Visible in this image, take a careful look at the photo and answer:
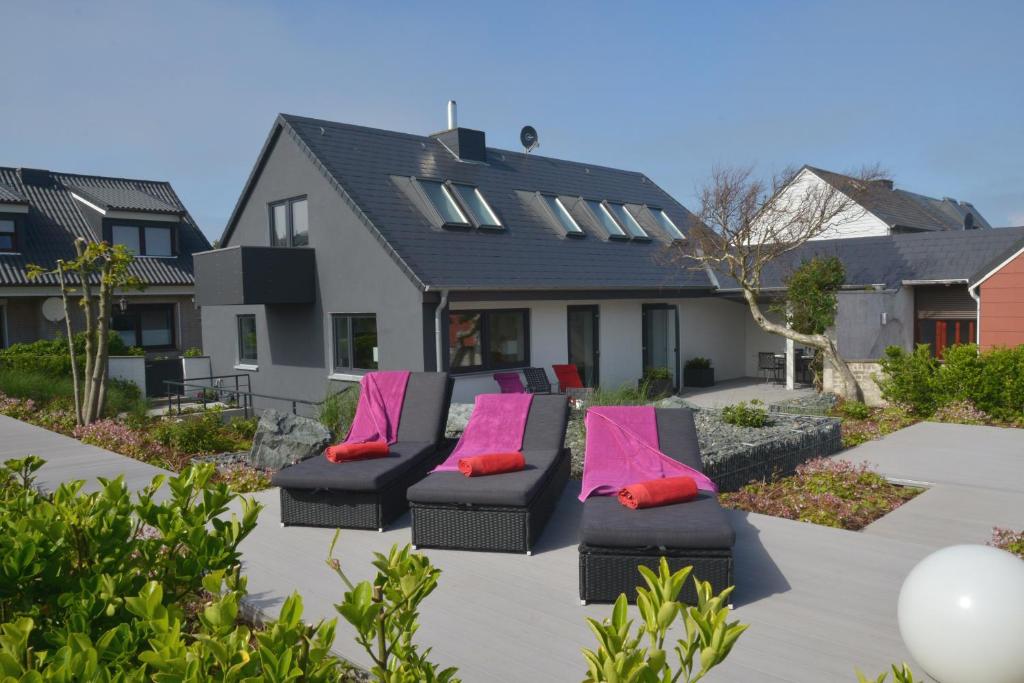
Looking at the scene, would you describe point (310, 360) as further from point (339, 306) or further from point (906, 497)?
point (906, 497)

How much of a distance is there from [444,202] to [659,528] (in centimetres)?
1145

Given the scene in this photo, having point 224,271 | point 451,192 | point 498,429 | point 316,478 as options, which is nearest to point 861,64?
point 451,192

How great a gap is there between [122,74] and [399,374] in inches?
289

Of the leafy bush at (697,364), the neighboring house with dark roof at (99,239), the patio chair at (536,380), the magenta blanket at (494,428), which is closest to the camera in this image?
the magenta blanket at (494,428)

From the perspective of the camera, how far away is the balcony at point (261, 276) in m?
14.7

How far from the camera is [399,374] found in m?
8.60

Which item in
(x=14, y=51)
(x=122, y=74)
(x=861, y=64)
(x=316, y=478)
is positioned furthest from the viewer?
(x=861, y=64)

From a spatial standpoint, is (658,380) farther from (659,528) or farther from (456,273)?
(659,528)

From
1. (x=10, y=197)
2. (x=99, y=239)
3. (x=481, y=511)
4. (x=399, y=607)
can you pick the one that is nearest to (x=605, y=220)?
(x=481, y=511)

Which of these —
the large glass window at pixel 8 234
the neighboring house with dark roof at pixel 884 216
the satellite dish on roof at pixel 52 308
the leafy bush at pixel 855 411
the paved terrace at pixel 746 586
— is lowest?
the paved terrace at pixel 746 586

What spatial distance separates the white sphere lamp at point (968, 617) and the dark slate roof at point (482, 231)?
10.0 meters

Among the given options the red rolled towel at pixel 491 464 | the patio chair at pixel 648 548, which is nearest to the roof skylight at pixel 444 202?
the red rolled towel at pixel 491 464

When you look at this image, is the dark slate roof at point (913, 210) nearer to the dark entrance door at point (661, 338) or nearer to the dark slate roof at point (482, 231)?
the dark entrance door at point (661, 338)

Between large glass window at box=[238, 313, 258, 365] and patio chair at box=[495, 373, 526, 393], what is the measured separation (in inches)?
276
